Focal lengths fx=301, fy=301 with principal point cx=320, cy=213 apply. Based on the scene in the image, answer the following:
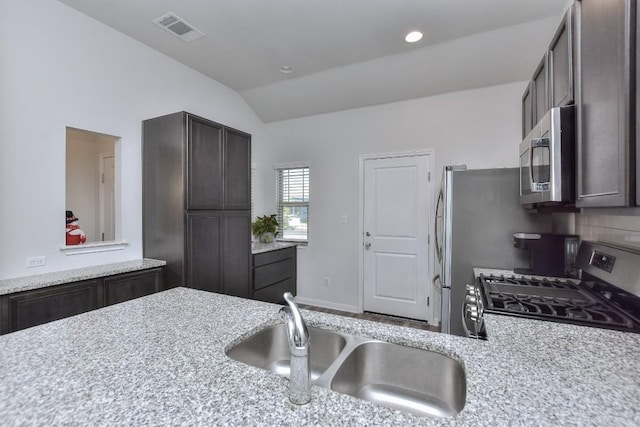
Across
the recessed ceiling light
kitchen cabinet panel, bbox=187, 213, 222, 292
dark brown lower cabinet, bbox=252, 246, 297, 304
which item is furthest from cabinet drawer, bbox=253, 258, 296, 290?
the recessed ceiling light

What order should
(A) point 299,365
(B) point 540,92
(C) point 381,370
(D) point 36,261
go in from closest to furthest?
(A) point 299,365 → (C) point 381,370 → (B) point 540,92 → (D) point 36,261

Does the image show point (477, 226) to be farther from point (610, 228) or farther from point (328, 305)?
point (328, 305)

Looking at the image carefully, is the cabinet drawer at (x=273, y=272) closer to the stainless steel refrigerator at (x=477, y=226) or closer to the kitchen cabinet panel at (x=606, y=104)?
the stainless steel refrigerator at (x=477, y=226)

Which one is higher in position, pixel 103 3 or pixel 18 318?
pixel 103 3

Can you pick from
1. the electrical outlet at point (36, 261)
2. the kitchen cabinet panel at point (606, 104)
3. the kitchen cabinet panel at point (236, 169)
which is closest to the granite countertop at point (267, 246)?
the kitchen cabinet panel at point (236, 169)

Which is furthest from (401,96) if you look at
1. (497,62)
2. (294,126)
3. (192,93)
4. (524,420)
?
(524,420)

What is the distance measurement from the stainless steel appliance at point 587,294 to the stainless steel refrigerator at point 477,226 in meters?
0.45

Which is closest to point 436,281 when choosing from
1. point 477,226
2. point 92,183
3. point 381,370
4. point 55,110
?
point 477,226

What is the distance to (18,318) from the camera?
1.95m

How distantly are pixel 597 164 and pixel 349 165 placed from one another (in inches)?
126

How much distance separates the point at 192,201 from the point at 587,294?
297 centimetres

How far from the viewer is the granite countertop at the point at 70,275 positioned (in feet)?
6.48

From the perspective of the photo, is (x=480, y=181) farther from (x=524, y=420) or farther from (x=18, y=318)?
(x=18, y=318)

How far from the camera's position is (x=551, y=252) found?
2.07m
